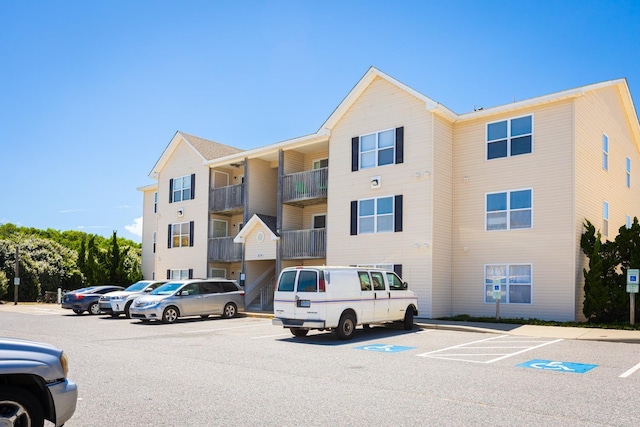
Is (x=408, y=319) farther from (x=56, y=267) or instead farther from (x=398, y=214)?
(x=56, y=267)

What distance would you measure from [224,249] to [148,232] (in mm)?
12171

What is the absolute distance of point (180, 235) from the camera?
34281mm

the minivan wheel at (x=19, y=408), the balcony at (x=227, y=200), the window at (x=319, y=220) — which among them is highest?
the balcony at (x=227, y=200)

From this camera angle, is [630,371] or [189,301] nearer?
[630,371]

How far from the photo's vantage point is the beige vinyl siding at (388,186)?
22.5 m

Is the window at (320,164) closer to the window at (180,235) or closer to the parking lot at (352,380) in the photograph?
the window at (180,235)

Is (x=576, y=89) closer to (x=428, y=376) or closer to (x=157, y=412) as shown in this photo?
(x=428, y=376)

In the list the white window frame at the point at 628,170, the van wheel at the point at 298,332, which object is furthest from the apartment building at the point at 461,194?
the van wheel at the point at 298,332

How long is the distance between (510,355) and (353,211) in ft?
42.6

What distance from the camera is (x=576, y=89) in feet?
66.5

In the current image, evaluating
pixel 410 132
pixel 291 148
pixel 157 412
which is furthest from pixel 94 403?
pixel 291 148

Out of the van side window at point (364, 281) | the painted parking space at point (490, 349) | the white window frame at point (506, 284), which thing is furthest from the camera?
the white window frame at point (506, 284)

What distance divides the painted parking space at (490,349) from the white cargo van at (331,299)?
2.86 meters

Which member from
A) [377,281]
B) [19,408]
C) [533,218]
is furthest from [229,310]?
[19,408]
